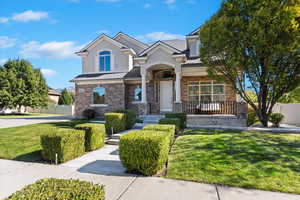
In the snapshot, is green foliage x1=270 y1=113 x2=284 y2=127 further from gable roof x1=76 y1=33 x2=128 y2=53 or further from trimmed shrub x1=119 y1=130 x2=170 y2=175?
gable roof x1=76 y1=33 x2=128 y2=53

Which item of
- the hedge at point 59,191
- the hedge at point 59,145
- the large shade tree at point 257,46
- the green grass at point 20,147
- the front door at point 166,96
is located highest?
the large shade tree at point 257,46

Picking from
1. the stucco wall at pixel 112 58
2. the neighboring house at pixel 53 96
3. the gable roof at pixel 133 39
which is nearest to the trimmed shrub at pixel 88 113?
the stucco wall at pixel 112 58

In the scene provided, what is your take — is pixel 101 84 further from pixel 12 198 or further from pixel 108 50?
pixel 12 198

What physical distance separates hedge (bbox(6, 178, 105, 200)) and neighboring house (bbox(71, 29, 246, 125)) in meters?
10.5

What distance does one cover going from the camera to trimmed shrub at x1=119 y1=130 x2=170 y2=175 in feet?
14.6

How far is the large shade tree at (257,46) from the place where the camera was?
834 centimetres

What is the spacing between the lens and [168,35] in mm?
19375

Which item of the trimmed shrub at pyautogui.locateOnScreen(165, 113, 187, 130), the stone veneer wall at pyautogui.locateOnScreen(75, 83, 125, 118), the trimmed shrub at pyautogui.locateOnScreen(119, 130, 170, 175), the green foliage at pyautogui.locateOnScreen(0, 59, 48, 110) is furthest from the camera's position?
the green foliage at pyautogui.locateOnScreen(0, 59, 48, 110)

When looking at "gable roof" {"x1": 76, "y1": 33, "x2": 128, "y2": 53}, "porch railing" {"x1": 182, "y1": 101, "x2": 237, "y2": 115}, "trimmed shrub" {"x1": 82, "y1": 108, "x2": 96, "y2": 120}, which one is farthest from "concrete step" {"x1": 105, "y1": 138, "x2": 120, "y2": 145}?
"gable roof" {"x1": 76, "y1": 33, "x2": 128, "y2": 53}

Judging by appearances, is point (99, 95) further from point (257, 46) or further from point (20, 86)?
point (20, 86)

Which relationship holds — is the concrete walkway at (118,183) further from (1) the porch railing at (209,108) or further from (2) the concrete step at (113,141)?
(1) the porch railing at (209,108)

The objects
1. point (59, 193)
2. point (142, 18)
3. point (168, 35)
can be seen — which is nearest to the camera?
point (59, 193)

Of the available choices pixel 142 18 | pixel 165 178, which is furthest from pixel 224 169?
pixel 142 18

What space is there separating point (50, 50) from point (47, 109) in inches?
473
